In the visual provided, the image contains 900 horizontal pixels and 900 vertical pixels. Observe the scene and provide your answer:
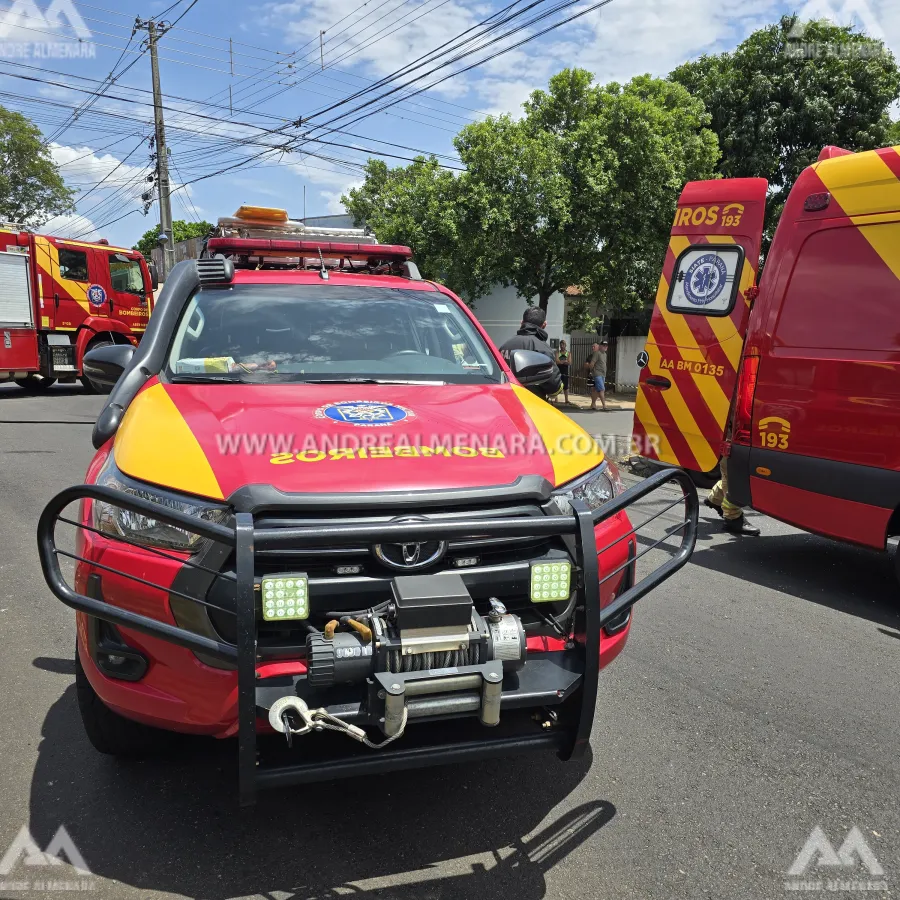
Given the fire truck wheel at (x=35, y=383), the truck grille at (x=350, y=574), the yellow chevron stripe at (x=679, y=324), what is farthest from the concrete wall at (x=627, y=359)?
the truck grille at (x=350, y=574)

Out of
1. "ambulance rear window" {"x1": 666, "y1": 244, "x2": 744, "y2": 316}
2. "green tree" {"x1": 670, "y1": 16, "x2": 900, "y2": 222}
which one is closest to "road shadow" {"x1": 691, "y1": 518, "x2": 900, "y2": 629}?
"ambulance rear window" {"x1": 666, "y1": 244, "x2": 744, "y2": 316}

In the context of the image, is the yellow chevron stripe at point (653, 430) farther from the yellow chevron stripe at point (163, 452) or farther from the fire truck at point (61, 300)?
the fire truck at point (61, 300)

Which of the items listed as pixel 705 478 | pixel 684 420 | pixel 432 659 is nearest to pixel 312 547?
pixel 432 659

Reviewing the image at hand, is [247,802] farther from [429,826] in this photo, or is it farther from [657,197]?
[657,197]

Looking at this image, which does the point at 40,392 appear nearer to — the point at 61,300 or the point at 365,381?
the point at 61,300

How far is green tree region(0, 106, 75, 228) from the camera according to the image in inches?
1299

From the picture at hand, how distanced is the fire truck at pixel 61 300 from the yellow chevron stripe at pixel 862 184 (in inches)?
556

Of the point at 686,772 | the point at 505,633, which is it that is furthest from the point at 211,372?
the point at 686,772

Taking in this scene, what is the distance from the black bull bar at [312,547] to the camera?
6.40 ft

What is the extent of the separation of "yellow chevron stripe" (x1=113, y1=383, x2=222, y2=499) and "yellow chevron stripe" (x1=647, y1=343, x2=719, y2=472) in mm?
4684

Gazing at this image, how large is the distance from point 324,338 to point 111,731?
187cm

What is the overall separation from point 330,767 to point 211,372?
1.82 metres

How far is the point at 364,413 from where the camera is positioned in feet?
9.19

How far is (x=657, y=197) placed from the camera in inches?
648
